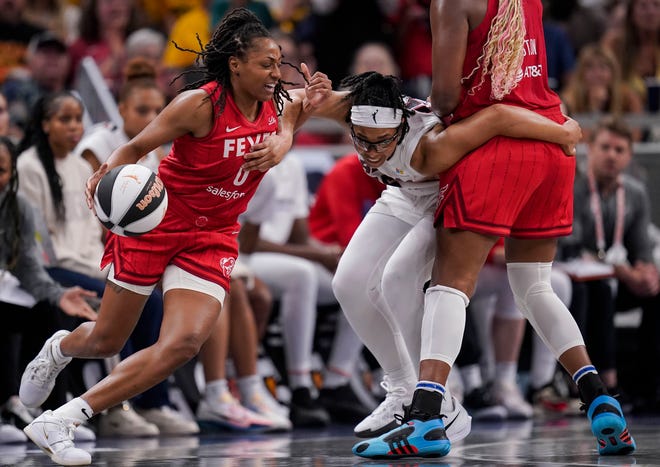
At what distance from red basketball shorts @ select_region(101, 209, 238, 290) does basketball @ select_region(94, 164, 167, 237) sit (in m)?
0.28

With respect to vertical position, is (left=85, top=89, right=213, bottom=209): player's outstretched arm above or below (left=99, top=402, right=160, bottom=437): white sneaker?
above

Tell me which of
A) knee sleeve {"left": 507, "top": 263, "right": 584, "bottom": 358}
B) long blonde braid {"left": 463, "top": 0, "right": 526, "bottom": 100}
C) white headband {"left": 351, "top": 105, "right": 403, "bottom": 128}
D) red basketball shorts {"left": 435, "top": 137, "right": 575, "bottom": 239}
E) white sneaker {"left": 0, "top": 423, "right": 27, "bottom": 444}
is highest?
long blonde braid {"left": 463, "top": 0, "right": 526, "bottom": 100}

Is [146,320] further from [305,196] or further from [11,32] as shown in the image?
[11,32]

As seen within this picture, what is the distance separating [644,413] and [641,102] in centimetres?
295

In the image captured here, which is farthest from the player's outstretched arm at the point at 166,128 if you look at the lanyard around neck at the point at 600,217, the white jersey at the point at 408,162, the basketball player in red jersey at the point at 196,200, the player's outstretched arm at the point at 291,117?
the lanyard around neck at the point at 600,217

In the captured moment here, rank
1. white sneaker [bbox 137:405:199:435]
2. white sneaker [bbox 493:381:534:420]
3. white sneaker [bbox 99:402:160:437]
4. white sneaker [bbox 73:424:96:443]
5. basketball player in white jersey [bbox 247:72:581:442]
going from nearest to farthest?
basketball player in white jersey [bbox 247:72:581:442] → white sneaker [bbox 73:424:96:443] → white sneaker [bbox 99:402:160:437] → white sneaker [bbox 137:405:199:435] → white sneaker [bbox 493:381:534:420]

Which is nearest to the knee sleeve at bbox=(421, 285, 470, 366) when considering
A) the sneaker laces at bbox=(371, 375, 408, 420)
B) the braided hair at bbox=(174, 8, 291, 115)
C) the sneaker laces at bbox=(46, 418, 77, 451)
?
the sneaker laces at bbox=(371, 375, 408, 420)

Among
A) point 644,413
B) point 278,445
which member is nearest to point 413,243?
point 278,445

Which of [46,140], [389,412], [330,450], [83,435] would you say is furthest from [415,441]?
[46,140]

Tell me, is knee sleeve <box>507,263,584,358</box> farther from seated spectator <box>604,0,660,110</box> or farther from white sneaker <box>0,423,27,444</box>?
seated spectator <box>604,0,660,110</box>

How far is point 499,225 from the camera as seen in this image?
444 cm

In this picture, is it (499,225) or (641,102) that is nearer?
(499,225)

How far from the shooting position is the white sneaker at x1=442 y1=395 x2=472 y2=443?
4652 mm

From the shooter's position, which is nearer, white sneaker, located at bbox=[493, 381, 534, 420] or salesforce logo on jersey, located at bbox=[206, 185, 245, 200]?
salesforce logo on jersey, located at bbox=[206, 185, 245, 200]
